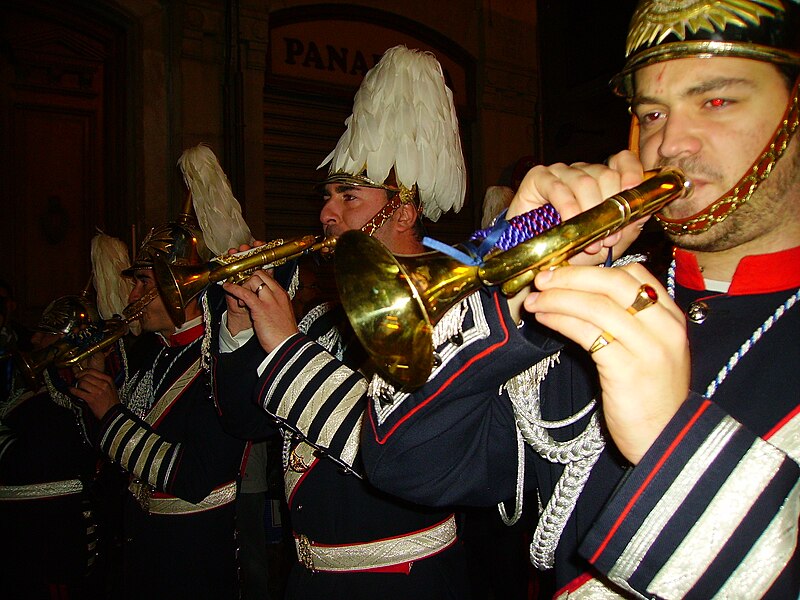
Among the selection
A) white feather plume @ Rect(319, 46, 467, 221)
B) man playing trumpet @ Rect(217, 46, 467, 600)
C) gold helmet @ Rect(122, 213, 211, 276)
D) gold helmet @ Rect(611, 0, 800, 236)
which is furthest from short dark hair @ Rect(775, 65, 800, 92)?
gold helmet @ Rect(122, 213, 211, 276)

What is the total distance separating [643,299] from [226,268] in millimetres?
1901

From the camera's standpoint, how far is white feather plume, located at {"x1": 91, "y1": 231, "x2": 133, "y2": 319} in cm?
470

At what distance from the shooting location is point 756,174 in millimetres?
1138

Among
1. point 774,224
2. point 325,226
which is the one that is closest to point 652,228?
point 774,224

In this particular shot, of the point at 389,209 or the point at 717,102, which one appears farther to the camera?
the point at 389,209

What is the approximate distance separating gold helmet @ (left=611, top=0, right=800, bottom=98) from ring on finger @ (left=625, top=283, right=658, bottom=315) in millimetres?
641

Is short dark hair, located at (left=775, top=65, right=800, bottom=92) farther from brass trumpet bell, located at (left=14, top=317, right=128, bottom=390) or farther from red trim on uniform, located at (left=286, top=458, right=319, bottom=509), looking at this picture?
brass trumpet bell, located at (left=14, top=317, right=128, bottom=390)

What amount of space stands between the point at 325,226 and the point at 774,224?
1.86 metres

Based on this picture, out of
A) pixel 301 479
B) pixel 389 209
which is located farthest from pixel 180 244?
pixel 301 479

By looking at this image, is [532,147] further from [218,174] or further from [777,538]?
[777,538]

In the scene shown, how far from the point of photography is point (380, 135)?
2564mm

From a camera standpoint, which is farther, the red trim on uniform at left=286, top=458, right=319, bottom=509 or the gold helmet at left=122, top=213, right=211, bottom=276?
the gold helmet at left=122, top=213, right=211, bottom=276

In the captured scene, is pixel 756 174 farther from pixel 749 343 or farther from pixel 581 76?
pixel 581 76

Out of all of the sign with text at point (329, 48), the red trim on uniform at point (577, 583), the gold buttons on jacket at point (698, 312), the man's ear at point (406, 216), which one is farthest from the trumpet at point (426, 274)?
the sign with text at point (329, 48)
